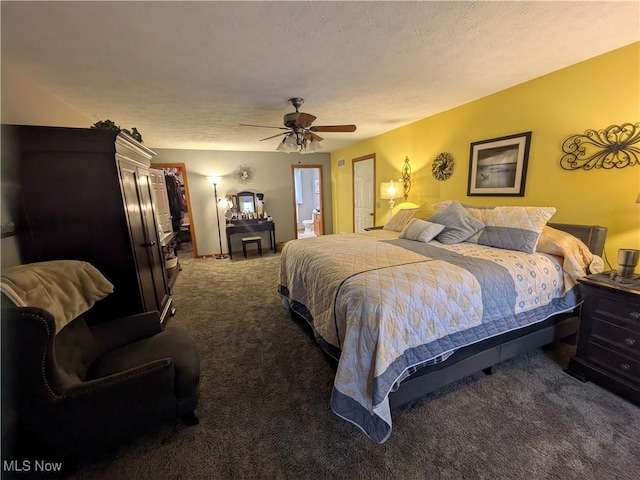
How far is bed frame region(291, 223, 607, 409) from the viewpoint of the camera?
1601mm

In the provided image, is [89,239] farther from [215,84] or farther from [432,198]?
[432,198]

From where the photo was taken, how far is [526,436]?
145 cm

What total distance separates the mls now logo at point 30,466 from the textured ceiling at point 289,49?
2.20 metres

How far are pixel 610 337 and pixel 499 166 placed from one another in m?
1.89

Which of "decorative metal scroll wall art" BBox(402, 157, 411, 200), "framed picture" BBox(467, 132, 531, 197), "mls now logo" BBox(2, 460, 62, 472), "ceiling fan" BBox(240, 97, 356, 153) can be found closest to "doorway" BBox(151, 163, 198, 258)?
"ceiling fan" BBox(240, 97, 356, 153)

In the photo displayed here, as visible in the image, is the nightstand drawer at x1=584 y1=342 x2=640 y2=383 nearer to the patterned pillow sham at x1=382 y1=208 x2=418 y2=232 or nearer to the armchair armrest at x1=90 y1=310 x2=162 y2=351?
the patterned pillow sham at x1=382 y1=208 x2=418 y2=232

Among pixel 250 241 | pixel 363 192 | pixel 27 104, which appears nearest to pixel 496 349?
pixel 363 192

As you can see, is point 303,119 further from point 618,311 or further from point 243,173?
point 243,173

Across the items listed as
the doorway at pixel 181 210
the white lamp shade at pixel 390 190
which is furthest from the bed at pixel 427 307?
the doorway at pixel 181 210

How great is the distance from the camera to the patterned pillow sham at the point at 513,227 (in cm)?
216

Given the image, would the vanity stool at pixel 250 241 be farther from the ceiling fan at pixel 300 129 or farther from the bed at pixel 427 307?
the bed at pixel 427 307

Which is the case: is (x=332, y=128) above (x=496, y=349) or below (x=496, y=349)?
above

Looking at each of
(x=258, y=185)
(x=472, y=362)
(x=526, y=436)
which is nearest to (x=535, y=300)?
(x=472, y=362)

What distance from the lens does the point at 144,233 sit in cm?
237
